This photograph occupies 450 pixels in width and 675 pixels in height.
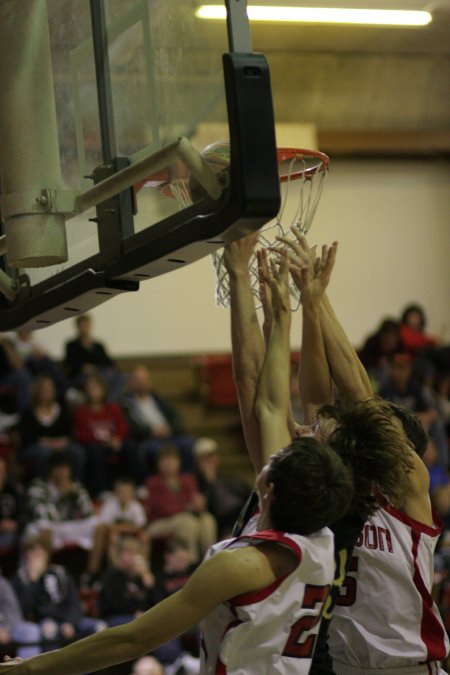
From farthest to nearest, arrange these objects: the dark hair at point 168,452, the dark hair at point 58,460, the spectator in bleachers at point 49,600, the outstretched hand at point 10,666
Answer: the dark hair at point 168,452, the dark hair at point 58,460, the spectator in bleachers at point 49,600, the outstretched hand at point 10,666

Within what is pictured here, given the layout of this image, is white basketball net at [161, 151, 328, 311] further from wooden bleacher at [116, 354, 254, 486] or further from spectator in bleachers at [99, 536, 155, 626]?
wooden bleacher at [116, 354, 254, 486]

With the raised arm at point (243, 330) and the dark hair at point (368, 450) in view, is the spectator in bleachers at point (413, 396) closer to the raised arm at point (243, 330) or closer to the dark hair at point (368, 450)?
the raised arm at point (243, 330)

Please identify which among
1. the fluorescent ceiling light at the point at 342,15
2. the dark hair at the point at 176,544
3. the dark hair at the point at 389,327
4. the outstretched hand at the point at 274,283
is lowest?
the dark hair at the point at 176,544

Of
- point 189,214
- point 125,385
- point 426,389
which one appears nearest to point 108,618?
point 125,385

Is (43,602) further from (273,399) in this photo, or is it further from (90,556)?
(273,399)

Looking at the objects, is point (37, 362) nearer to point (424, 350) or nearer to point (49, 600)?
point (49, 600)

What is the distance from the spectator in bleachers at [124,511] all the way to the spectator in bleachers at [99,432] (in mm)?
177

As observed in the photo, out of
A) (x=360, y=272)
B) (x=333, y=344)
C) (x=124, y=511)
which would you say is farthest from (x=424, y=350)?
(x=333, y=344)

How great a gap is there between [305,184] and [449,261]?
9537mm

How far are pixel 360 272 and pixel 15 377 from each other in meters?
4.78

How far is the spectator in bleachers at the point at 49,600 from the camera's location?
25.1 feet

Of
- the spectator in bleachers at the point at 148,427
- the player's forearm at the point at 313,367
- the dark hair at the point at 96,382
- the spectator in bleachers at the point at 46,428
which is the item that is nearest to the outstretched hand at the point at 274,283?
the player's forearm at the point at 313,367

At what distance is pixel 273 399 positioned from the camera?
121 inches

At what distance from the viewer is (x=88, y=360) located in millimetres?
10188
